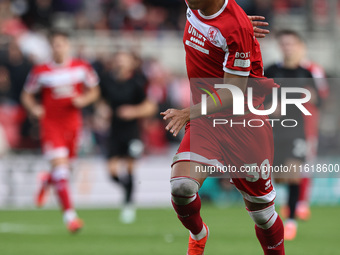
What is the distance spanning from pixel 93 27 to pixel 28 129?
4481 mm

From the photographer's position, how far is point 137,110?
43.2 ft

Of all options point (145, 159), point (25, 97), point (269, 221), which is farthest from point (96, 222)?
point (269, 221)

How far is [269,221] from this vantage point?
6.11 m

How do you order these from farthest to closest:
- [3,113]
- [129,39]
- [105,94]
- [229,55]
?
[129,39] < [3,113] < [105,94] < [229,55]

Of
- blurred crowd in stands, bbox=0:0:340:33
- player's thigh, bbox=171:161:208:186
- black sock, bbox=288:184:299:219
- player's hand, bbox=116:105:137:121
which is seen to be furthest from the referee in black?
player's thigh, bbox=171:161:208:186

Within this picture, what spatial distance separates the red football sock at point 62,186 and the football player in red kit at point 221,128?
15.3 feet

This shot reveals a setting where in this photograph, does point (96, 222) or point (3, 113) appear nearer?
point (96, 222)

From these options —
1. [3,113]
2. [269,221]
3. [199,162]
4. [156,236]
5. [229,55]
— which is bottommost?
[3,113]

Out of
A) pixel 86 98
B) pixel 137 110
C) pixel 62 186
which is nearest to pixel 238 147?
pixel 62 186

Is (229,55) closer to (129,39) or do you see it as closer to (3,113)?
(3,113)

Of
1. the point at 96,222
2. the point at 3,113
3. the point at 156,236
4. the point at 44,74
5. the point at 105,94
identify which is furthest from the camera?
the point at 3,113

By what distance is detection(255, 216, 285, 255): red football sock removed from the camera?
6.15 meters

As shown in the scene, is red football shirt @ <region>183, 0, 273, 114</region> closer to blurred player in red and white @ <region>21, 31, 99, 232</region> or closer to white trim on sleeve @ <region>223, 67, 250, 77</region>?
white trim on sleeve @ <region>223, 67, 250, 77</region>

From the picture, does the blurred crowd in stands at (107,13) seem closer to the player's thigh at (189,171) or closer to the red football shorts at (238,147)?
the red football shorts at (238,147)
